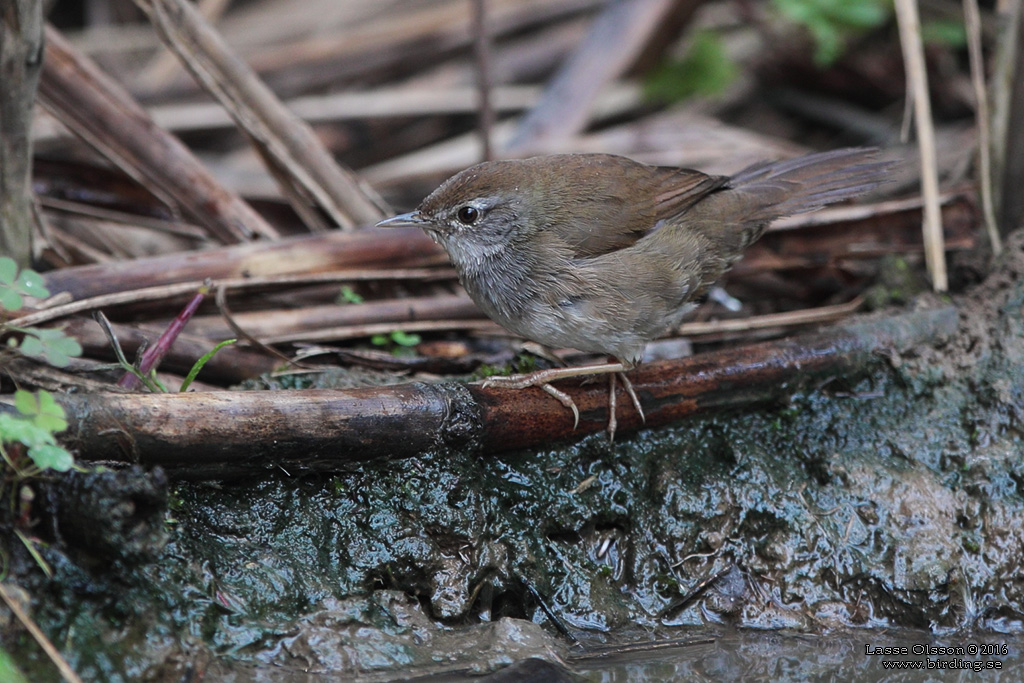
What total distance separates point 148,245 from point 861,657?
4.56 m

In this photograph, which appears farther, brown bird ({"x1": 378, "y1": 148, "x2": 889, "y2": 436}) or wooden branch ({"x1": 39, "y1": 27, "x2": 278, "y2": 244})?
wooden branch ({"x1": 39, "y1": 27, "x2": 278, "y2": 244})

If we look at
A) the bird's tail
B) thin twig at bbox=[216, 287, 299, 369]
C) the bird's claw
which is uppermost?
the bird's tail

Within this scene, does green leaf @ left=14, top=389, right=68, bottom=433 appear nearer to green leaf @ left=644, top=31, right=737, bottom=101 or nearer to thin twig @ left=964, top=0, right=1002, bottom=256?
thin twig @ left=964, top=0, right=1002, bottom=256

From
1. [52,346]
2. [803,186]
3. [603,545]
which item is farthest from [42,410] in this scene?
[803,186]

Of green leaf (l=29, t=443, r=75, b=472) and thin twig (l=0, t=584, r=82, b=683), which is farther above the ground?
green leaf (l=29, t=443, r=75, b=472)

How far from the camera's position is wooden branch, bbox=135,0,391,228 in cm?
455

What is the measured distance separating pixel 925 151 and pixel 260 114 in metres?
3.35

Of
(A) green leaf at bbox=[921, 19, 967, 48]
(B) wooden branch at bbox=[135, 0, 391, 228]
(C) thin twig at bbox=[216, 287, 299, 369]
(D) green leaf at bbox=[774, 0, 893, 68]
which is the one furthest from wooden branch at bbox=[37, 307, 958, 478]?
(A) green leaf at bbox=[921, 19, 967, 48]

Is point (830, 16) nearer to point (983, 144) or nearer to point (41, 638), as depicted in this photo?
point (983, 144)

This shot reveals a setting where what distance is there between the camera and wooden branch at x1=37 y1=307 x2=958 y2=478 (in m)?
2.81

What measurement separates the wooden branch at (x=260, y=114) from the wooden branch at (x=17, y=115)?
0.96 meters

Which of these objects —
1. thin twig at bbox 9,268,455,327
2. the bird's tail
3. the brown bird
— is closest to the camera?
thin twig at bbox 9,268,455,327

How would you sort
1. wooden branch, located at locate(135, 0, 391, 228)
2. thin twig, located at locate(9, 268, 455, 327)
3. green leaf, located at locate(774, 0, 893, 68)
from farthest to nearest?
green leaf, located at locate(774, 0, 893, 68) < wooden branch, located at locate(135, 0, 391, 228) < thin twig, located at locate(9, 268, 455, 327)

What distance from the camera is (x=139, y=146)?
15.3ft
